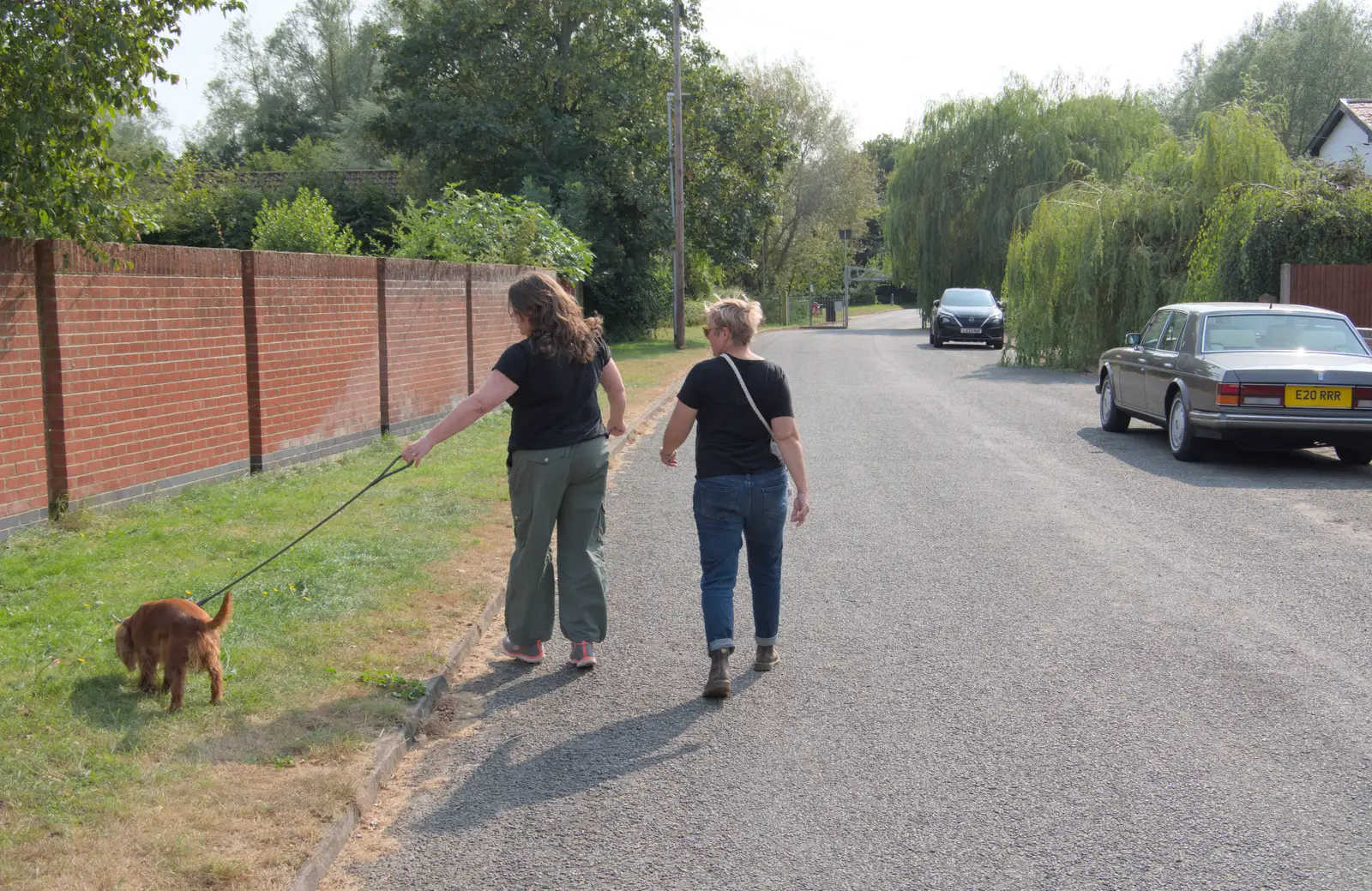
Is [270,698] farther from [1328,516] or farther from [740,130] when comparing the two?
[740,130]

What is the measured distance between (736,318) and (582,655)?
5.75 feet

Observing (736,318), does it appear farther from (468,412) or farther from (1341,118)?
(1341,118)

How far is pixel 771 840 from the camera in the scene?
3.93 meters

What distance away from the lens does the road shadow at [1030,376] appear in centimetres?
2252

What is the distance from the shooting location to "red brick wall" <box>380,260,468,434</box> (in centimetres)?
1357

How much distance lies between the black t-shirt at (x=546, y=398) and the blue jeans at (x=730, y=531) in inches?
25.1

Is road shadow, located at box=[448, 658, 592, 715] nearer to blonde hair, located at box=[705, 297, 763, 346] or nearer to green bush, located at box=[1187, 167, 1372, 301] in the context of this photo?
blonde hair, located at box=[705, 297, 763, 346]

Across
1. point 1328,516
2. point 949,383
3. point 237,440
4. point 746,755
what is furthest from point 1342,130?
point 746,755

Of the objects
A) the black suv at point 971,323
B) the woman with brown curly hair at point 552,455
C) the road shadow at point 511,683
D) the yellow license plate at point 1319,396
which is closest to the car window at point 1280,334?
the yellow license plate at point 1319,396

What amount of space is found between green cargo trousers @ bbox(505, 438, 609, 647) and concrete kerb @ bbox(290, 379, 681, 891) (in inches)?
17.0

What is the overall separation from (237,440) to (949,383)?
1480 cm

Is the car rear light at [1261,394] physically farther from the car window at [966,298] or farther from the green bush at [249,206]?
the green bush at [249,206]

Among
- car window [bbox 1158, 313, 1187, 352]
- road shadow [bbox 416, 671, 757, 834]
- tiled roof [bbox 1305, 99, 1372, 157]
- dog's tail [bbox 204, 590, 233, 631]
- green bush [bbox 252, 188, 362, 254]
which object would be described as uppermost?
tiled roof [bbox 1305, 99, 1372, 157]

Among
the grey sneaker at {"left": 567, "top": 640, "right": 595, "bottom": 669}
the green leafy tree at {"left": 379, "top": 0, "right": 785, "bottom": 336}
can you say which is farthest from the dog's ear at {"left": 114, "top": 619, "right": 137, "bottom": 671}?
the green leafy tree at {"left": 379, "top": 0, "right": 785, "bottom": 336}
